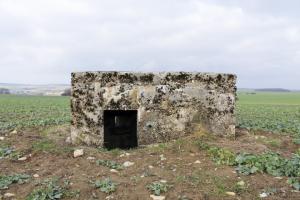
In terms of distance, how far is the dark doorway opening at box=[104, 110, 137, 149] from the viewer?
11.8m

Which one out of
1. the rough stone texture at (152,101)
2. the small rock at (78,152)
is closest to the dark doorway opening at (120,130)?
the rough stone texture at (152,101)

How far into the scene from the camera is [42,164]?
9328mm

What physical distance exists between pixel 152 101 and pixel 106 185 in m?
3.48

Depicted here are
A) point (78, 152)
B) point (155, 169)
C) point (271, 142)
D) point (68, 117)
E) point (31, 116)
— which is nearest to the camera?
point (155, 169)

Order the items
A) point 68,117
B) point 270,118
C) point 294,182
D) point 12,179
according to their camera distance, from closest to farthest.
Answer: point 294,182 → point 12,179 → point 68,117 → point 270,118

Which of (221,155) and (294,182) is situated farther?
(221,155)

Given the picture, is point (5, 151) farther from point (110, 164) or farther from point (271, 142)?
point (271, 142)

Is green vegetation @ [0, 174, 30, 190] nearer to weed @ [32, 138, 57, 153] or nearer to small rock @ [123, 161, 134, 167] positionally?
weed @ [32, 138, 57, 153]

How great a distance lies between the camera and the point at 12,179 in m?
8.45

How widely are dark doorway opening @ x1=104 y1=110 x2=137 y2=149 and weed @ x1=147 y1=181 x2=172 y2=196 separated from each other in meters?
3.86

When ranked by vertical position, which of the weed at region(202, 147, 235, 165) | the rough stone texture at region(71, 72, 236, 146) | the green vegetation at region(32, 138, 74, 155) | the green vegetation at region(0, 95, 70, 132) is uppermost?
the rough stone texture at region(71, 72, 236, 146)

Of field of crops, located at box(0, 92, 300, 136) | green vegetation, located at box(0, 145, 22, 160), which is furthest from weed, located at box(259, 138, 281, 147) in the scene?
green vegetation, located at box(0, 145, 22, 160)

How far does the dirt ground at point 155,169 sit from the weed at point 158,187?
73 mm

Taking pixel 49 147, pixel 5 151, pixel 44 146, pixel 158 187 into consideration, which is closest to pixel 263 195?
pixel 158 187
